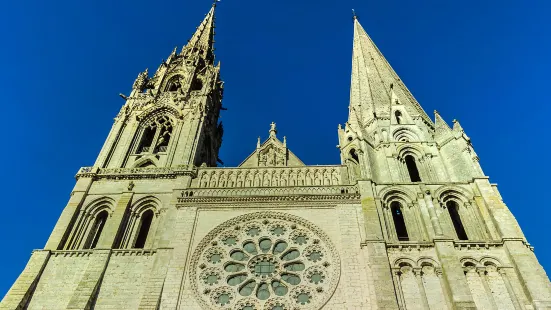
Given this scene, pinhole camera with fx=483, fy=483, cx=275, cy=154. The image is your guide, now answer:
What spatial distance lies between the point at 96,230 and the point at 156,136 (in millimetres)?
5755

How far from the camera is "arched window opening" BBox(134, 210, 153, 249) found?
17405 millimetres

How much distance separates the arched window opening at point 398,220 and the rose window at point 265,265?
3.36m

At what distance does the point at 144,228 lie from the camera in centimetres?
1786

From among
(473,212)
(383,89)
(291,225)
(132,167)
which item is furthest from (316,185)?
(383,89)

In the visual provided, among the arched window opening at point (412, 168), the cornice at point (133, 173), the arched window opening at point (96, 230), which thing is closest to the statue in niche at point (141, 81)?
the cornice at point (133, 173)

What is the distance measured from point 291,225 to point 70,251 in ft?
24.1

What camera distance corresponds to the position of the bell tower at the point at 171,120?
20.2 metres

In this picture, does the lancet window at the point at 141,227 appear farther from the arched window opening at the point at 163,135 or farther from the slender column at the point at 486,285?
the slender column at the point at 486,285

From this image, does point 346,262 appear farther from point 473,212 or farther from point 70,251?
point 70,251

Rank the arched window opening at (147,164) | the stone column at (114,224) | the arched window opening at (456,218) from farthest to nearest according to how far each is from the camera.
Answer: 1. the arched window opening at (147,164)
2. the arched window opening at (456,218)
3. the stone column at (114,224)

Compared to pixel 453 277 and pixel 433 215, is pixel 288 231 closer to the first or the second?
pixel 433 215

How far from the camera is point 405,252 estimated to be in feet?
49.1

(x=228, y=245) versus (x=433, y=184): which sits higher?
(x=433, y=184)

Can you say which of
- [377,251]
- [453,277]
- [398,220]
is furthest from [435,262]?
[398,220]
